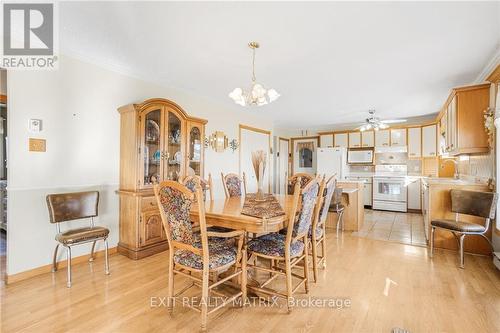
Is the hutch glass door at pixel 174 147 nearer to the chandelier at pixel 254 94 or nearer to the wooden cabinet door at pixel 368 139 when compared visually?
the chandelier at pixel 254 94

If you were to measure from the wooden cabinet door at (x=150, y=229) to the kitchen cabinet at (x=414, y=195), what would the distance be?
578 cm

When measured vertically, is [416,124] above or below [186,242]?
above

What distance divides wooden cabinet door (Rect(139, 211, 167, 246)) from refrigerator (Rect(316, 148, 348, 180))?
4852 mm

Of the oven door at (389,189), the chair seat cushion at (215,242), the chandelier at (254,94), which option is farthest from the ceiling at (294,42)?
the oven door at (389,189)

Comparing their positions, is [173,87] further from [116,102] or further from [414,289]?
[414,289]

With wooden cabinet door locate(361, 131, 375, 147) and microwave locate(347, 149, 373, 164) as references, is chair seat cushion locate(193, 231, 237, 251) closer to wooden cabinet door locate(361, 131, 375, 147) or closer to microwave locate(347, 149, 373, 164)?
microwave locate(347, 149, 373, 164)

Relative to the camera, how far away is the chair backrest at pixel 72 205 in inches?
97.6

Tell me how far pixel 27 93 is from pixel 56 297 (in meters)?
1.98

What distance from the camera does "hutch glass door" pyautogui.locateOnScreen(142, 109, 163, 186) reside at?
3.14m

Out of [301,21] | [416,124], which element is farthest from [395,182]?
[301,21]

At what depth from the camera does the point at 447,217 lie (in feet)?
10.9

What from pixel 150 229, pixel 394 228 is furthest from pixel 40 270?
pixel 394 228

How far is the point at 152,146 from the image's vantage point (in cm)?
323

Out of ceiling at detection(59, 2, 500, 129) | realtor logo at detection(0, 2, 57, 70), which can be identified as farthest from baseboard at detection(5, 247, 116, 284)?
ceiling at detection(59, 2, 500, 129)
